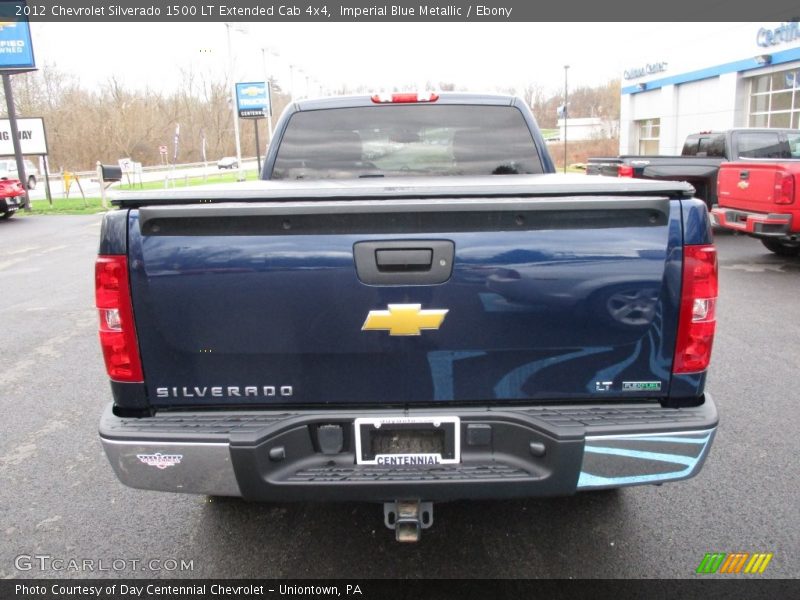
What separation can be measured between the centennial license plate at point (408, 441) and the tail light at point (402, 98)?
2616mm

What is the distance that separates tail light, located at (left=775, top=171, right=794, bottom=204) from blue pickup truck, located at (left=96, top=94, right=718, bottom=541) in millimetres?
7375

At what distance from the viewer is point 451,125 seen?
423 centimetres

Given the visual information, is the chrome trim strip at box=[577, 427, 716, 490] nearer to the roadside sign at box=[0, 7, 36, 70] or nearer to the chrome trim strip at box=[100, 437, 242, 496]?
the chrome trim strip at box=[100, 437, 242, 496]

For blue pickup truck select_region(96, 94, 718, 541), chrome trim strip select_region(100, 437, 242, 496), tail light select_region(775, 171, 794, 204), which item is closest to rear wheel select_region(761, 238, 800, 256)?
tail light select_region(775, 171, 794, 204)

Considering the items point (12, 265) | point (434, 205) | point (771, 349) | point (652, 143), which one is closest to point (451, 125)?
point (434, 205)

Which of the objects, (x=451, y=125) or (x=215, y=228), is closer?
(x=215, y=228)

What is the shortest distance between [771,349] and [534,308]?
14.7ft

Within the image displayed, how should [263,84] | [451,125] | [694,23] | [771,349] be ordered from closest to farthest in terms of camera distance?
[451,125] < [771,349] < [694,23] < [263,84]

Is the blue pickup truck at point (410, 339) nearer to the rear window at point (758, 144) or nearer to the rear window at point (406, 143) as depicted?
the rear window at point (406, 143)

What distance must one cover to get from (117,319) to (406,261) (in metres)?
1.08

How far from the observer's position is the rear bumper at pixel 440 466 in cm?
221

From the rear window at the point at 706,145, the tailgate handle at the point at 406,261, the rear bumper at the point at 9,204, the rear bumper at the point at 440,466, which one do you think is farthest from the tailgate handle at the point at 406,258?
the rear bumper at the point at 9,204

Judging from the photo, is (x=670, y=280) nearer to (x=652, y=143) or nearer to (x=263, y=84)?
(x=652, y=143)

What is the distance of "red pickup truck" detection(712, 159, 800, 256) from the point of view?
328 inches
